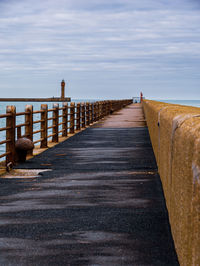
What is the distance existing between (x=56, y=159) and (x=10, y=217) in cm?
614

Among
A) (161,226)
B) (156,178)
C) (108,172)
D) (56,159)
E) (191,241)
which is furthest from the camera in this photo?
(56,159)

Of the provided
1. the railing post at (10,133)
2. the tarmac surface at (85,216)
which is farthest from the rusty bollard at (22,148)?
the tarmac surface at (85,216)

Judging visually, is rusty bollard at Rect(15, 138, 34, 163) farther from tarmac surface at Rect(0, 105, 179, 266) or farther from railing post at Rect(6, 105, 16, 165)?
tarmac surface at Rect(0, 105, 179, 266)

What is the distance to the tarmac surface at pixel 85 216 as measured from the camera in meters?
4.49

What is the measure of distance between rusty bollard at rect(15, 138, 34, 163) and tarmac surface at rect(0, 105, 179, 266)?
54cm

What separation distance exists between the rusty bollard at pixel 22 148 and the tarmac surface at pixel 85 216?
0.54 metres

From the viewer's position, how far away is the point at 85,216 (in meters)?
5.93

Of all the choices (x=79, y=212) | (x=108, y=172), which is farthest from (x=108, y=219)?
(x=108, y=172)

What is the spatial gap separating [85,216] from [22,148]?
220 inches

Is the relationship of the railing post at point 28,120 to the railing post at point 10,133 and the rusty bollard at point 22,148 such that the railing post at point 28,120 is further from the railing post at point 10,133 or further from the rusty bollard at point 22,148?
the railing post at point 10,133

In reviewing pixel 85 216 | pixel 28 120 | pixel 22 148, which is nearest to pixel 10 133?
pixel 22 148

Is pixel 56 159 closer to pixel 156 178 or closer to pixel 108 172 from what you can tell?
pixel 108 172

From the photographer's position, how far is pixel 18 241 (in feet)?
16.1

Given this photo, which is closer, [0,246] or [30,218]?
[0,246]
